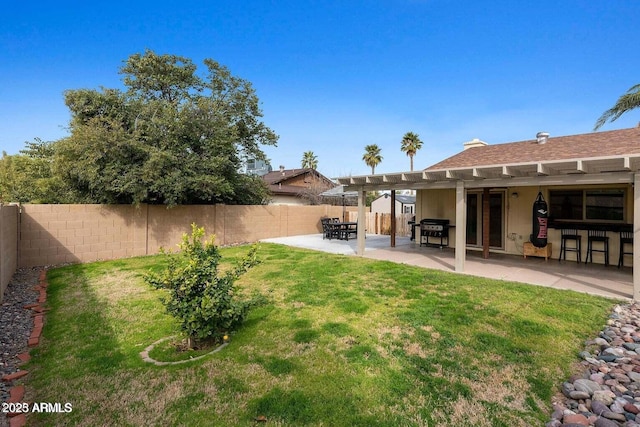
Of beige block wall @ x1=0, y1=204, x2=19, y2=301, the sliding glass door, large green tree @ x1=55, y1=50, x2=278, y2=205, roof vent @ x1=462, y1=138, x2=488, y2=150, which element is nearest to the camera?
beige block wall @ x1=0, y1=204, x2=19, y2=301

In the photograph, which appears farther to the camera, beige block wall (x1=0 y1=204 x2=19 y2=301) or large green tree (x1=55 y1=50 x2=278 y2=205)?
large green tree (x1=55 y1=50 x2=278 y2=205)

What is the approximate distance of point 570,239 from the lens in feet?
29.8

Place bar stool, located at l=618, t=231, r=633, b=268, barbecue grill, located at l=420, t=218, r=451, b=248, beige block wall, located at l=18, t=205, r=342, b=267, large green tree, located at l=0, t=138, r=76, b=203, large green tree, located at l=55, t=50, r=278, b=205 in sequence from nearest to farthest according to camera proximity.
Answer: bar stool, located at l=618, t=231, r=633, b=268, beige block wall, located at l=18, t=205, r=342, b=267, large green tree, located at l=55, t=50, r=278, b=205, large green tree, located at l=0, t=138, r=76, b=203, barbecue grill, located at l=420, t=218, r=451, b=248

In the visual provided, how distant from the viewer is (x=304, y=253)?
1077cm

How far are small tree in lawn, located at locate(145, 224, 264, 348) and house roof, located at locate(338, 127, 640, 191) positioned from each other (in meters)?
5.77

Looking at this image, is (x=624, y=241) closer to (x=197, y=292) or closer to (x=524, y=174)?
(x=524, y=174)

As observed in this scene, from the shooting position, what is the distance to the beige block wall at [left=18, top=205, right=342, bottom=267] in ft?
28.5

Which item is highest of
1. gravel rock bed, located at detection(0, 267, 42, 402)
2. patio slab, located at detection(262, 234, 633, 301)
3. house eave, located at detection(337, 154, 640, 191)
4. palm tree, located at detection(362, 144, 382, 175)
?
palm tree, located at detection(362, 144, 382, 175)

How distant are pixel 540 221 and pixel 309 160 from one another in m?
30.5

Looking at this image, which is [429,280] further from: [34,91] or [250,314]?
[34,91]

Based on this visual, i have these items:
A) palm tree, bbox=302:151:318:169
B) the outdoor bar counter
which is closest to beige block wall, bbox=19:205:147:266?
the outdoor bar counter

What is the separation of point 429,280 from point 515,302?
1777 millimetres

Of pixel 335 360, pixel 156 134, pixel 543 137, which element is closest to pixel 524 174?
pixel 543 137

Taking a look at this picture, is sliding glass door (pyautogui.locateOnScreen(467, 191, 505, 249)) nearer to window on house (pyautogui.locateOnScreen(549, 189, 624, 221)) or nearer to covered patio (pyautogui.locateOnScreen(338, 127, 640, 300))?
covered patio (pyautogui.locateOnScreen(338, 127, 640, 300))
